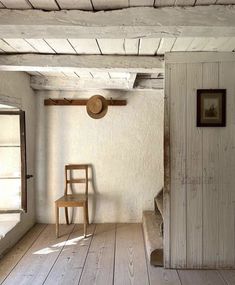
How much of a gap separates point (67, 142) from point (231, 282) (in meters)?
2.82

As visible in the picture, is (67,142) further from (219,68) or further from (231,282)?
(231,282)

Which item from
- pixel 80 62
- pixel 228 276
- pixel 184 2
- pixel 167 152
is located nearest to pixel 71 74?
pixel 80 62

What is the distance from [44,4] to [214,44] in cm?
153

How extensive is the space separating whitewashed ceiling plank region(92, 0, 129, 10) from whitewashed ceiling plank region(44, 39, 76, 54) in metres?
0.74

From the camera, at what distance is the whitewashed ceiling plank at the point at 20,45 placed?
103 inches

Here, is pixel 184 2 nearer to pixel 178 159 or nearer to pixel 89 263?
pixel 178 159

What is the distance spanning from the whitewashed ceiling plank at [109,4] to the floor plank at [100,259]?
2.17m

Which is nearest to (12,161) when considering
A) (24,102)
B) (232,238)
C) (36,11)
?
(24,102)

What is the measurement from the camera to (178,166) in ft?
9.80

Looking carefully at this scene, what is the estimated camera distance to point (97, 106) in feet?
14.9

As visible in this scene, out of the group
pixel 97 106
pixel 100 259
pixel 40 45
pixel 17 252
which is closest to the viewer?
pixel 40 45

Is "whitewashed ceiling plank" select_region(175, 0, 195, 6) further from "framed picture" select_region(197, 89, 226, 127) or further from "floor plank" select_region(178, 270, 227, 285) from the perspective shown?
"floor plank" select_region(178, 270, 227, 285)

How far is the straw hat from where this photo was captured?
4.53 m

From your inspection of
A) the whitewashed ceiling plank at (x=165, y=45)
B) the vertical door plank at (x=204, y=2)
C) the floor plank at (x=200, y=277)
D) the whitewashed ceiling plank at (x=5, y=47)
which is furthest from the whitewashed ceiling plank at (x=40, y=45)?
the floor plank at (x=200, y=277)
